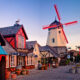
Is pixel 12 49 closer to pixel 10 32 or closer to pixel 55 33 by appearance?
pixel 10 32

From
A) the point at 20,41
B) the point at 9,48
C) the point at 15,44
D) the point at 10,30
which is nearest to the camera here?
the point at 9,48

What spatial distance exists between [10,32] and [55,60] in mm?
20374

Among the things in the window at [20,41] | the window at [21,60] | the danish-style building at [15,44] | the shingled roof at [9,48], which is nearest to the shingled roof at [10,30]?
the danish-style building at [15,44]

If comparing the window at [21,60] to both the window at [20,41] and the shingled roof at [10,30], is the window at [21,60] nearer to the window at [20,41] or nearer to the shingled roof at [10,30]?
the window at [20,41]

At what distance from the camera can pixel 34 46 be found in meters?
31.9

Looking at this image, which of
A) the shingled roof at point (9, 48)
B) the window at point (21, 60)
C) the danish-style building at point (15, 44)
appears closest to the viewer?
the shingled roof at point (9, 48)

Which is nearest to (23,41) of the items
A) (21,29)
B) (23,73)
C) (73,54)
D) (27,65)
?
(21,29)

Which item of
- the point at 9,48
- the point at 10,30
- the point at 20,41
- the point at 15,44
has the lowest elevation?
the point at 9,48

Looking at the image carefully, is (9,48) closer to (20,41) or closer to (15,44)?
(15,44)

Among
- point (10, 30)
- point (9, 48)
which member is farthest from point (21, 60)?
point (10, 30)

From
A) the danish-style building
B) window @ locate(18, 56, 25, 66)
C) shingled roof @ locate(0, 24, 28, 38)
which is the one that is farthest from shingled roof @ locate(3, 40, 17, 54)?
window @ locate(18, 56, 25, 66)

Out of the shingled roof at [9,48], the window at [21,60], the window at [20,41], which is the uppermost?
the window at [20,41]

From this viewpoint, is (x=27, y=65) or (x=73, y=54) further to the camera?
(x=73, y=54)

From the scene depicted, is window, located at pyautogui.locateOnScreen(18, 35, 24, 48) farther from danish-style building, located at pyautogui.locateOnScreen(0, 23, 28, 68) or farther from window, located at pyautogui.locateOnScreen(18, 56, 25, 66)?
window, located at pyautogui.locateOnScreen(18, 56, 25, 66)
